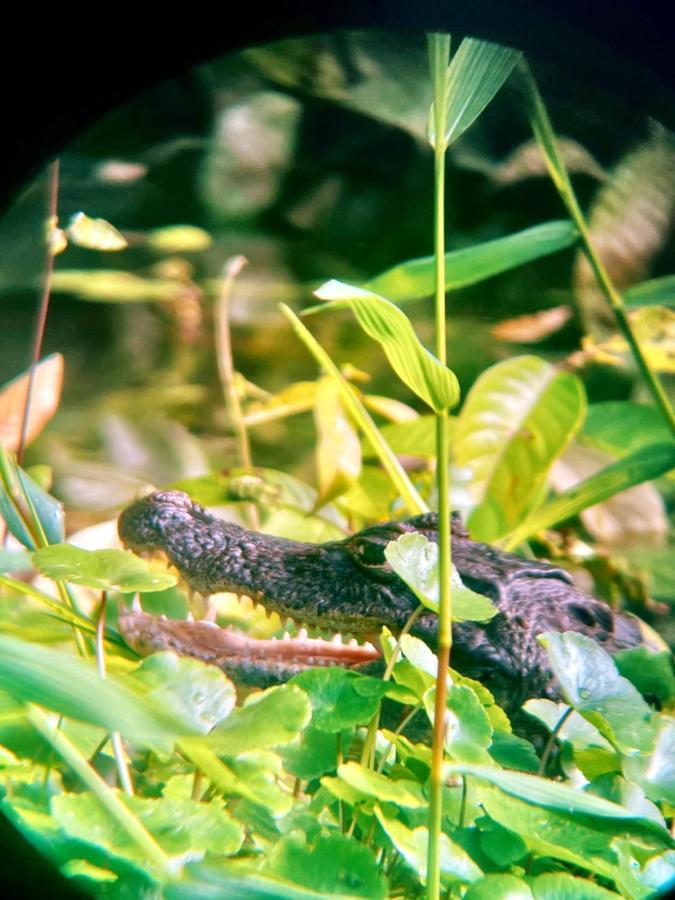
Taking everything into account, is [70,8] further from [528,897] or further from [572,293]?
[572,293]

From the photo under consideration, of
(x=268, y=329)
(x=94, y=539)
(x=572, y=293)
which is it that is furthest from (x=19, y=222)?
(x=572, y=293)

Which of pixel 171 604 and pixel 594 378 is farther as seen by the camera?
pixel 594 378

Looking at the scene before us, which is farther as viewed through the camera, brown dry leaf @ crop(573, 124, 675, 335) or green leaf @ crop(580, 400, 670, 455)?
brown dry leaf @ crop(573, 124, 675, 335)

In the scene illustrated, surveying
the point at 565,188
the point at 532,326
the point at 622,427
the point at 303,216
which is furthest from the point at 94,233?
the point at 303,216

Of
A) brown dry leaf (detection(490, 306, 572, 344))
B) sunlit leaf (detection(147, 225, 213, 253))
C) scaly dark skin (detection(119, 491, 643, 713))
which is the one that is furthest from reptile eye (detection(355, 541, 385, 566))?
sunlit leaf (detection(147, 225, 213, 253))

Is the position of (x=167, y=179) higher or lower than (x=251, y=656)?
higher

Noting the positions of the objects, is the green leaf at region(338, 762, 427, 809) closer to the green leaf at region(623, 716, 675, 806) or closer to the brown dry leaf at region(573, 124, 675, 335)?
the green leaf at region(623, 716, 675, 806)

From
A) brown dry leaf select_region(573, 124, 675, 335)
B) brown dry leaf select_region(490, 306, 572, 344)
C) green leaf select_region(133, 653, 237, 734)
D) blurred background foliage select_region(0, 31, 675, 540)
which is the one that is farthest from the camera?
brown dry leaf select_region(573, 124, 675, 335)
